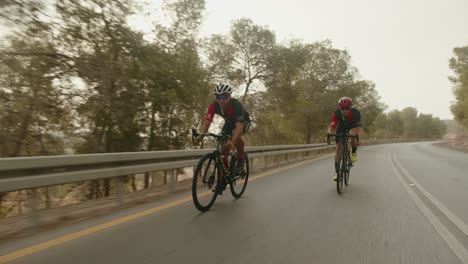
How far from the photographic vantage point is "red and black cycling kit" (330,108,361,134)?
880 cm

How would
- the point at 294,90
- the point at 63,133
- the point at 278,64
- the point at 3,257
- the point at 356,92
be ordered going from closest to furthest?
the point at 3,257, the point at 63,133, the point at 278,64, the point at 294,90, the point at 356,92

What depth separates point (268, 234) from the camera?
4.65 meters

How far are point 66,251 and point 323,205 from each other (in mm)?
4328

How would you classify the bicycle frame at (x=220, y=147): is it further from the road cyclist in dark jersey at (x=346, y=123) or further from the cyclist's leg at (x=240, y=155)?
the road cyclist in dark jersey at (x=346, y=123)

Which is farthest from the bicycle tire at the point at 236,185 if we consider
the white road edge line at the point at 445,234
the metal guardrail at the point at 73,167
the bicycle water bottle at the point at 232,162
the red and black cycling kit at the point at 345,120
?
the white road edge line at the point at 445,234

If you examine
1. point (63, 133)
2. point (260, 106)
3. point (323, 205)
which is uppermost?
point (260, 106)

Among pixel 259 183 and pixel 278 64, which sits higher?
pixel 278 64

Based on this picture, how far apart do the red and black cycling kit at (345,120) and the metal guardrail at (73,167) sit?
341 cm

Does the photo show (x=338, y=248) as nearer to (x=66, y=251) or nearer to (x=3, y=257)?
(x=66, y=251)

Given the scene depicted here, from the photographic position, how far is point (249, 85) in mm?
32844

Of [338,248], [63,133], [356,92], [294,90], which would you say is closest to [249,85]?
[294,90]

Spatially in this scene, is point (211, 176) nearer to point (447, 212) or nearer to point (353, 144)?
point (447, 212)

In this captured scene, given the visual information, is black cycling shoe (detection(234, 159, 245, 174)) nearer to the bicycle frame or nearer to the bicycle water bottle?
the bicycle water bottle

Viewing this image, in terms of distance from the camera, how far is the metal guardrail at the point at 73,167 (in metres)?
4.42
